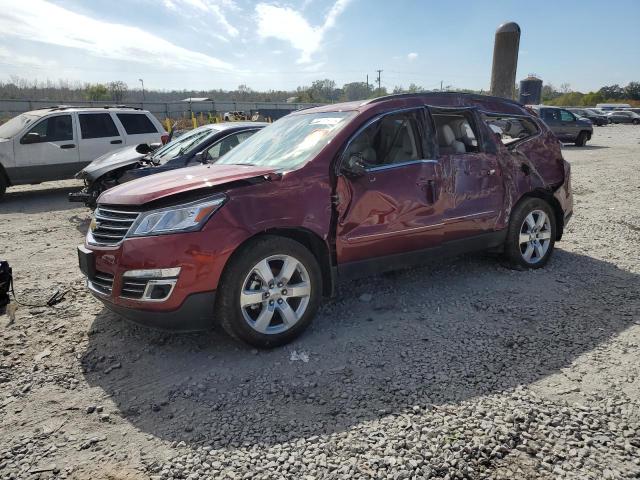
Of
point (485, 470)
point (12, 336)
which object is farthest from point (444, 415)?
point (12, 336)

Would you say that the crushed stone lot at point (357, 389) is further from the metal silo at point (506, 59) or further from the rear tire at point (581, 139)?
the rear tire at point (581, 139)

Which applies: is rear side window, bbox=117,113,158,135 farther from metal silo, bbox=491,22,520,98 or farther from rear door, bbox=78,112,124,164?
metal silo, bbox=491,22,520,98

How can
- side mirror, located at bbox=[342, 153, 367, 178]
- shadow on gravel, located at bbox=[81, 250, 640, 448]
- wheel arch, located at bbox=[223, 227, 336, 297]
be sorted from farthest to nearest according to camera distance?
side mirror, located at bbox=[342, 153, 367, 178] < wheel arch, located at bbox=[223, 227, 336, 297] < shadow on gravel, located at bbox=[81, 250, 640, 448]

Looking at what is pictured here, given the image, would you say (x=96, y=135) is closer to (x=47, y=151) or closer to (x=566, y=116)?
(x=47, y=151)

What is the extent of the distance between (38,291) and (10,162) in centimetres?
673

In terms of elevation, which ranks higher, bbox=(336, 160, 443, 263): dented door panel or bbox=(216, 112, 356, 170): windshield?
bbox=(216, 112, 356, 170): windshield

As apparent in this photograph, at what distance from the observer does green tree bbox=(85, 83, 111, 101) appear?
52.1 meters

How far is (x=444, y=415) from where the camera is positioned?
274 centimetres

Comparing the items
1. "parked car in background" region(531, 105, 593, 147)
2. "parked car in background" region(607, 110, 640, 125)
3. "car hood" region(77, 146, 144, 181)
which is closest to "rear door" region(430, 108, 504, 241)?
"car hood" region(77, 146, 144, 181)

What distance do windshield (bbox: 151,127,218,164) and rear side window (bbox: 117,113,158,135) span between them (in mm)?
4143

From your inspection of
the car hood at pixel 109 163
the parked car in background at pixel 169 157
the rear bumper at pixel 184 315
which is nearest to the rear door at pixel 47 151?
the car hood at pixel 109 163

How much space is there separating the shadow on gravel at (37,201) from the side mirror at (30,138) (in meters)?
1.25

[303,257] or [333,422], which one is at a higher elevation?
[303,257]

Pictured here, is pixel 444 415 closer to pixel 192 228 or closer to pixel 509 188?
pixel 192 228
